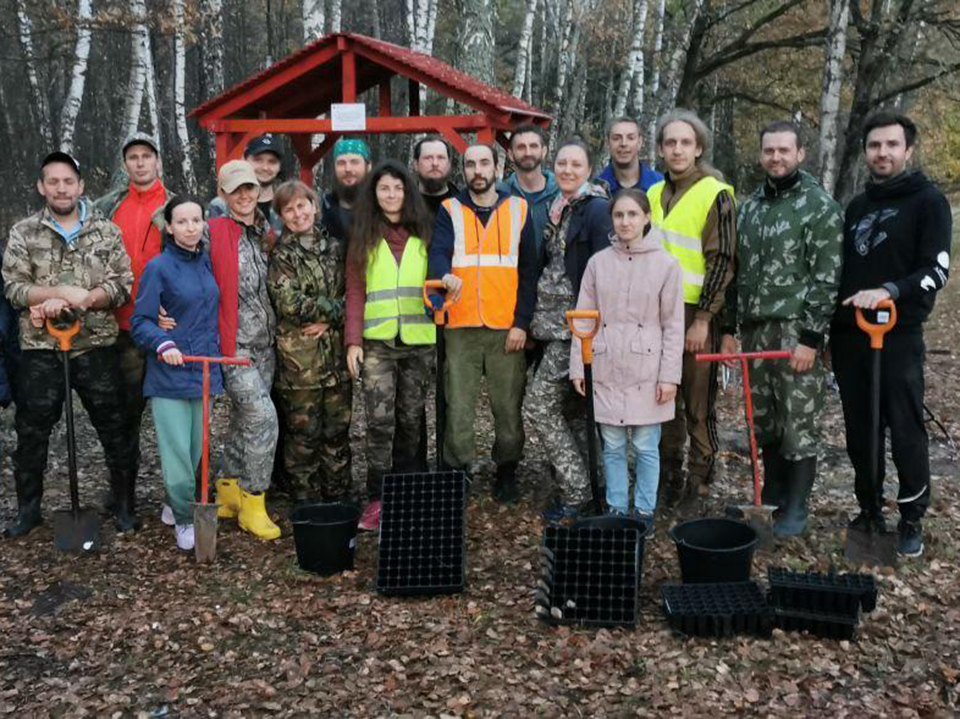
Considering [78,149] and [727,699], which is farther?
[78,149]

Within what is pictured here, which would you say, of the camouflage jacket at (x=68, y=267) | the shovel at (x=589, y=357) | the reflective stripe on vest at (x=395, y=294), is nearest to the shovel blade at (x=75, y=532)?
the camouflage jacket at (x=68, y=267)

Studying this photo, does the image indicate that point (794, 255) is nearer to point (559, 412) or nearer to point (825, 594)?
point (559, 412)

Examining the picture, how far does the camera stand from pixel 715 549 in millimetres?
3893

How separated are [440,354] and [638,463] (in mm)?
1254

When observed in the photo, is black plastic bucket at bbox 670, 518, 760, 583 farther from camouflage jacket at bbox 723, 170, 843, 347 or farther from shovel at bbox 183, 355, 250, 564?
shovel at bbox 183, 355, 250, 564

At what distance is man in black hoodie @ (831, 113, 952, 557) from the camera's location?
3.95m

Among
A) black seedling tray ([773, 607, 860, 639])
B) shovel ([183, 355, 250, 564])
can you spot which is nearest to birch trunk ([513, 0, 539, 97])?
shovel ([183, 355, 250, 564])

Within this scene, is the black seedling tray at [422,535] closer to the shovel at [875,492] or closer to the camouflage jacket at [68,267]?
the camouflage jacket at [68,267]

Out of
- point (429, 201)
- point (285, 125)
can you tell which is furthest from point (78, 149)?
point (429, 201)

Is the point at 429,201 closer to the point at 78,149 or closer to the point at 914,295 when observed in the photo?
the point at 914,295

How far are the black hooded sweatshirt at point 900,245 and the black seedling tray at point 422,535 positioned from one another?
2246 mm

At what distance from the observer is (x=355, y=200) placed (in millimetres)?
4648

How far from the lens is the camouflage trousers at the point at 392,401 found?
187 inches

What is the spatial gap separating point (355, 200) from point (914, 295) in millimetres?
2952
